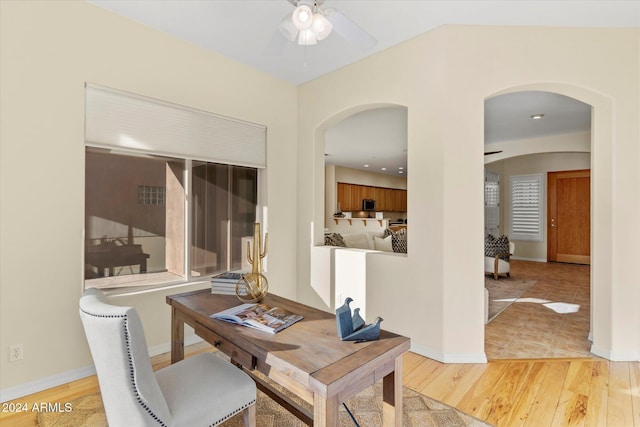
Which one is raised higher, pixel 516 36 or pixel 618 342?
pixel 516 36

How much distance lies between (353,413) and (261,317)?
37.2 inches

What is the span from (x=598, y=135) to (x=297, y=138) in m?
2.99

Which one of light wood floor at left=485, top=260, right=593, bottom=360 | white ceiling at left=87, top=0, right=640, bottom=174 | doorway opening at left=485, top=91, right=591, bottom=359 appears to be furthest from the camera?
doorway opening at left=485, top=91, right=591, bottom=359

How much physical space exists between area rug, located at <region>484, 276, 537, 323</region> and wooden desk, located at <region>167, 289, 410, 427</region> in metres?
2.88

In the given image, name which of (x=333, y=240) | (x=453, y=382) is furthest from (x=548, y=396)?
(x=333, y=240)

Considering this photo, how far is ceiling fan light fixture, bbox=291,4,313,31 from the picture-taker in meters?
1.72

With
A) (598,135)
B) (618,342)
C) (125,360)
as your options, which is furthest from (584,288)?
(125,360)

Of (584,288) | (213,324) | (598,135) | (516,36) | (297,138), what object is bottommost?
(584,288)

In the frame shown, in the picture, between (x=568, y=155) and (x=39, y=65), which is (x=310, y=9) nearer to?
(x=39, y=65)

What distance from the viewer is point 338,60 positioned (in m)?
3.39

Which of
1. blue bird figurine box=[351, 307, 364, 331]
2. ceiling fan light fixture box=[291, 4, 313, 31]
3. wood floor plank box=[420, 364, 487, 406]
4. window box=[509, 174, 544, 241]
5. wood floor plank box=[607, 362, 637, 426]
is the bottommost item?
wood floor plank box=[420, 364, 487, 406]

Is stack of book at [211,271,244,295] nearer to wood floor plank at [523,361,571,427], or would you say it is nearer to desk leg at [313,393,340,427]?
desk leg at [313,393,340,427]

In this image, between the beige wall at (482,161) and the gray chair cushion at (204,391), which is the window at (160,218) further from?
the beige wall at (482,161)

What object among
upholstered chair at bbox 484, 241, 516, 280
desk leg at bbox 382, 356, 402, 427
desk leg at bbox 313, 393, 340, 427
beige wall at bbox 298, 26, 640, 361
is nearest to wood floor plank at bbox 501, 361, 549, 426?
beige wall at bbox 298, 26, 640, 361
